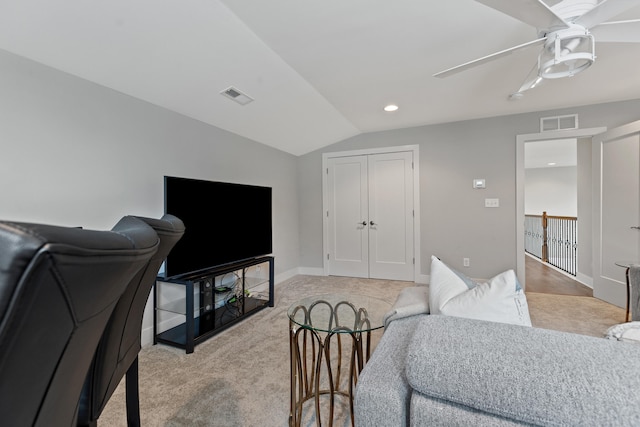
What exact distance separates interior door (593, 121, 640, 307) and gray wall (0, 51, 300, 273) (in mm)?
4200

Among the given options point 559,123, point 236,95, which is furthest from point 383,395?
point 559,123

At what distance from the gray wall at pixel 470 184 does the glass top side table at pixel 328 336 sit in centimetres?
277

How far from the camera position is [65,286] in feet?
1.16

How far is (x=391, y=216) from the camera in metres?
4.53

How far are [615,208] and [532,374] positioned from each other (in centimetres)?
380

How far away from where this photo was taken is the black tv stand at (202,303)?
2.34 metres

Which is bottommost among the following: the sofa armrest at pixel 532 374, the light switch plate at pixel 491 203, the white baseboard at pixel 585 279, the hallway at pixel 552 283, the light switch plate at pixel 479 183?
the hallway at pixel 552 283

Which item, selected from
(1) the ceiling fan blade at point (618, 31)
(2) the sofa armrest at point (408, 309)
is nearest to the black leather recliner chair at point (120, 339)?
(2) the sofa armrest at point (408, 309)

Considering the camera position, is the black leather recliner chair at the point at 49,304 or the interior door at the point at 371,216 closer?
the black leather recliner chair at the point at 49,304

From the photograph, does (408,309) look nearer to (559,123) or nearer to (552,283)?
(559,123)

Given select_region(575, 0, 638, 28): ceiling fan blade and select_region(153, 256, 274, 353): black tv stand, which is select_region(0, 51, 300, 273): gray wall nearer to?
select_region(153, 256, 274, 353): black tv stand

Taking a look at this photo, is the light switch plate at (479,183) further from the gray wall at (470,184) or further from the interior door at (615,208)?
the interior door at (615,208)

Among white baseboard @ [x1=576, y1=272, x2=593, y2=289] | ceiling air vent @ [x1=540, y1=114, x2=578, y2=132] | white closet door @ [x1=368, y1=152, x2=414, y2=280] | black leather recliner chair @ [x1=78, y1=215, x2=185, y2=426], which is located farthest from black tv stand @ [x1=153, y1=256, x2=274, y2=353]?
white baseboard @ [x1=576, y1=272, x2=593, y2=289]

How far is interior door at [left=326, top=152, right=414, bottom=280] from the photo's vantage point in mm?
4457
